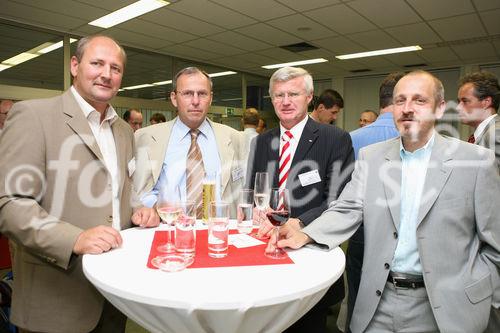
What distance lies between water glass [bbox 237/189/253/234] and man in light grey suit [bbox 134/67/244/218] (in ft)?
2.02

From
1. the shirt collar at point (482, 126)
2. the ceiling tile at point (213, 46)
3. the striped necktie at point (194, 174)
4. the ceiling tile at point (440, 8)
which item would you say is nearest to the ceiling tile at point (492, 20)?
the ceiling tile at point (440, 8)

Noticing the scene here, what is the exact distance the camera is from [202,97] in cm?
232

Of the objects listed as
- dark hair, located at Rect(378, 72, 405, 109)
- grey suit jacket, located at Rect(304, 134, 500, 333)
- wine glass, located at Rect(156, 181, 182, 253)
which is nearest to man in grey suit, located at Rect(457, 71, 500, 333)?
dark hair, located at Rect(378, 72, 405, 109)

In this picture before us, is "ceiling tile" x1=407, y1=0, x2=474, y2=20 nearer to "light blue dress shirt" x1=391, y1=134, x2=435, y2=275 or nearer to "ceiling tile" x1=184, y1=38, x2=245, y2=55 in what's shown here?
"ceiling tile" x1=184, y1=38, x2=245, y2=55

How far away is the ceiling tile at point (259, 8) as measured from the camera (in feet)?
16.3

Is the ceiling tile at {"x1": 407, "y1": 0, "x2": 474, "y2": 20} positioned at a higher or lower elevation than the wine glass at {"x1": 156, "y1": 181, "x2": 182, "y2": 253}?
higher

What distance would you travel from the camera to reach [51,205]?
4.88 ft

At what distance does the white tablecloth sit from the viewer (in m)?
0.96

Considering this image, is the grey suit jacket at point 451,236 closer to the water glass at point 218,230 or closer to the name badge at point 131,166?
the water glass at point 218,230

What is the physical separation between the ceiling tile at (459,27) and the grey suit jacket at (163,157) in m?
5.04

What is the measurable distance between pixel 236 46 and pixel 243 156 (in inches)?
208

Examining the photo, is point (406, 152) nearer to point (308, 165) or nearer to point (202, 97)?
point (308, 165)

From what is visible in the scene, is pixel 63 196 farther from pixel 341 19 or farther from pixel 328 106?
pixel 341 19

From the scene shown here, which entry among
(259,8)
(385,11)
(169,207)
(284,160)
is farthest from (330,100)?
(169,207)
